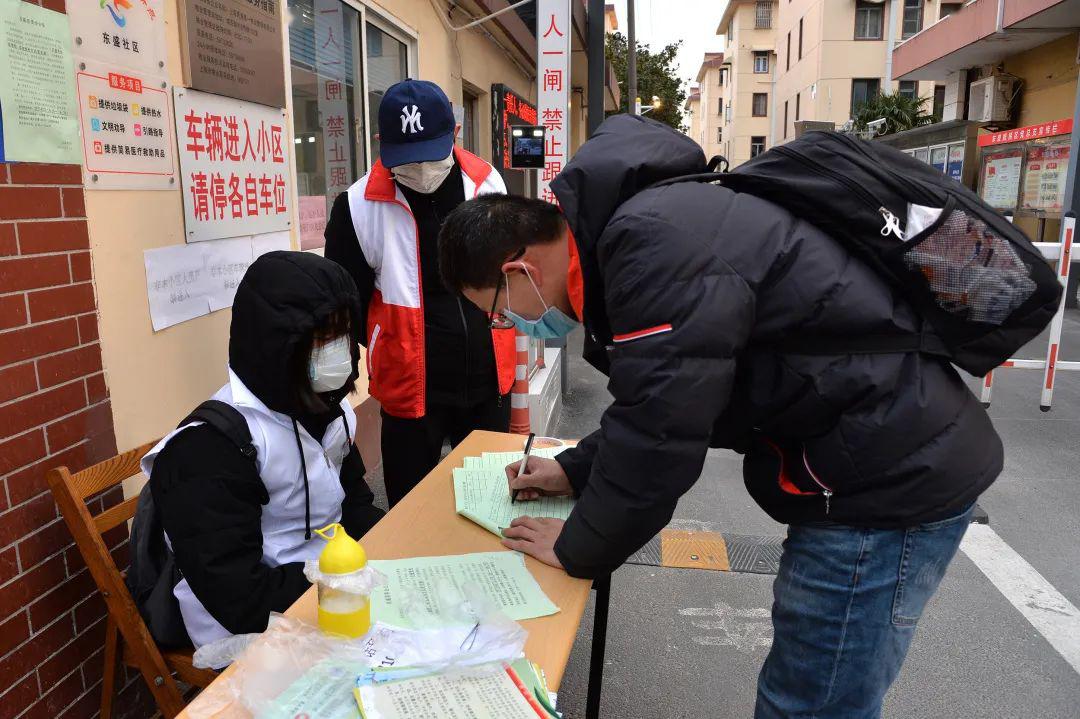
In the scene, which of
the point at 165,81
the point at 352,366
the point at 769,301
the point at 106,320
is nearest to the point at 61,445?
the point at 106,320

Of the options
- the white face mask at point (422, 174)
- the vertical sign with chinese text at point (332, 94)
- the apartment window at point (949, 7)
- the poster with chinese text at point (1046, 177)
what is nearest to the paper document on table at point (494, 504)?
the white face mask at point (422, 174)

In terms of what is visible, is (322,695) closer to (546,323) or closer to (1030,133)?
(546,323)

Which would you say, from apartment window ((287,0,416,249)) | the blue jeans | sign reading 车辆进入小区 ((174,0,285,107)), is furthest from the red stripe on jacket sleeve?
apartment window ((287,0,416,249))

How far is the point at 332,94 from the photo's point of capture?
166 inches

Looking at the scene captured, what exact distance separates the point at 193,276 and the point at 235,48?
879mm

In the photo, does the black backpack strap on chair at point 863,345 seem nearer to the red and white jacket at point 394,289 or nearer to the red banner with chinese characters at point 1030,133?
the red and white jacket at point 394,289

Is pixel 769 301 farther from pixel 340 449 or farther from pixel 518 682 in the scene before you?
pixel 340 449

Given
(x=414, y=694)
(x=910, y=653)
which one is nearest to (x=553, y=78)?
(x=910, y=653)

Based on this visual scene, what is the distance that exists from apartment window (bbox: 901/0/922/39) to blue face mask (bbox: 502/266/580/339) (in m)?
28.6

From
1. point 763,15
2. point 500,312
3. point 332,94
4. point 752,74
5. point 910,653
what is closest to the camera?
point 500,312

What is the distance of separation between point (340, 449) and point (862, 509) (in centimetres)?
138

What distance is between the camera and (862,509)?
1334 millimetres

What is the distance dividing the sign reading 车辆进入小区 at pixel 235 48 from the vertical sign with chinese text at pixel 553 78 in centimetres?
275

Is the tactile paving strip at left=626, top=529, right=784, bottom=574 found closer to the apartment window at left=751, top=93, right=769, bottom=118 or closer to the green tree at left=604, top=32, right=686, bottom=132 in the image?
the green tree at left=604, top=32, right=686, bottom=132
